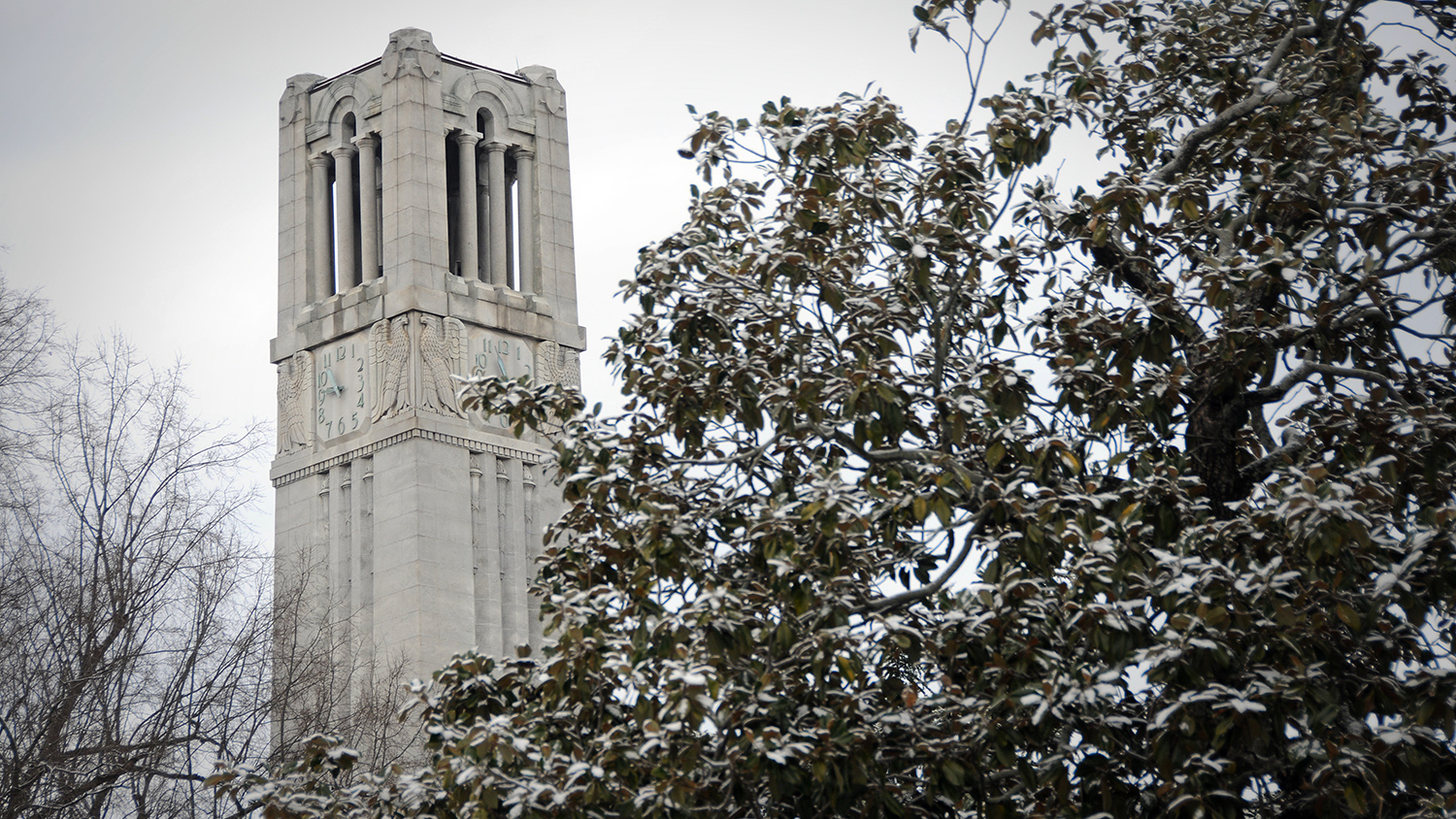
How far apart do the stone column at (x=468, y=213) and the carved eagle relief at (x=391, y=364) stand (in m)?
2.67

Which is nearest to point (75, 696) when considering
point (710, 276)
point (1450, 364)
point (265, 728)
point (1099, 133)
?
point (265, 728)

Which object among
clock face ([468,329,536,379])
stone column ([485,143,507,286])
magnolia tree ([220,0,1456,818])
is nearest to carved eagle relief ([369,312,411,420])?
clock face ([468,329,536,379])

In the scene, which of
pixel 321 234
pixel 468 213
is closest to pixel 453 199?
pixel 468 213

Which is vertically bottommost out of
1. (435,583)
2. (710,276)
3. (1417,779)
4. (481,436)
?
(1417,779)

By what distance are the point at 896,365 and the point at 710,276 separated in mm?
1285

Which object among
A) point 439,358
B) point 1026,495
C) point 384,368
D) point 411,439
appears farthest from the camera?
point 384,368

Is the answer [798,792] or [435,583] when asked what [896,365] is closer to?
[798,792]

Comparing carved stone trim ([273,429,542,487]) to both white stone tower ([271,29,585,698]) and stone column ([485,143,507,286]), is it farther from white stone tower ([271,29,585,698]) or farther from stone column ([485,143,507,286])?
stone column ([485,143,507,286])

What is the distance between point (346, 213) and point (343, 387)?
15.2 feet

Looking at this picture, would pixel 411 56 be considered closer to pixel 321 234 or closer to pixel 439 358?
pixel 321 234

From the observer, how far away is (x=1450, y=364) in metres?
10.8

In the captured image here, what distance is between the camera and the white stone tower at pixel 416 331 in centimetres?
4466

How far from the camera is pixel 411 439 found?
44.8 meters

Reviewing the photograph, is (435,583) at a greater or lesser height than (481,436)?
lesser
